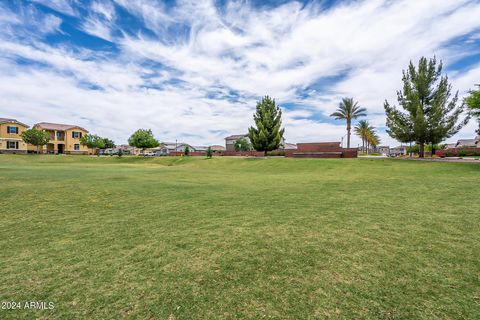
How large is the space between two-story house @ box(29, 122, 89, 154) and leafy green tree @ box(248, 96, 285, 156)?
61312mm

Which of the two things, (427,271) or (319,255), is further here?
(319,255)

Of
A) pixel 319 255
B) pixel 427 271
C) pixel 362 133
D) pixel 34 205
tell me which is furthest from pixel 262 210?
pixel 362 133

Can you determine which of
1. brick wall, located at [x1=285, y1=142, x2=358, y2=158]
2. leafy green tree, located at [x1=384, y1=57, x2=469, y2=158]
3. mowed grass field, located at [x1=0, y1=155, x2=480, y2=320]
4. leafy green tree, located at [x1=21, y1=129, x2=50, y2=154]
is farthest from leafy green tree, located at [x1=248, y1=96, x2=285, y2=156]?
leafy green tree, located at [x1=21, y1=129, x2=50, y2=154]

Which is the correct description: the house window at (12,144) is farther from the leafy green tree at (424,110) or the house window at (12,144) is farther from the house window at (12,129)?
the leafy green tree at (424,110)

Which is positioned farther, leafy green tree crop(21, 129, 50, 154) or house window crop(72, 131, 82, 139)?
house window crop(72, 131, 82, 139)

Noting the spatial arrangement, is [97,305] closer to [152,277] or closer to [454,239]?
[152,277]

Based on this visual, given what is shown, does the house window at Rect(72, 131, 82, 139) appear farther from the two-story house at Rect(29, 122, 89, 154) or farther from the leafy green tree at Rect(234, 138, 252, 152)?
the leafy green tree at Rect(234, 138, 252, 152)

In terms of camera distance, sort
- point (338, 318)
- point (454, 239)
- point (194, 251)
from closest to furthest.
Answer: point (338, 318) < point (194, 251) < point (454, 239)

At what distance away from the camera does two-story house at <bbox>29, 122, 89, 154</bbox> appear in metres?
70.2

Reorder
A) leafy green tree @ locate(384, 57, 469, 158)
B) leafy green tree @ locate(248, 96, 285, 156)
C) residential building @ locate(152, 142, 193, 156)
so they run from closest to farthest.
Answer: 1. leafy green tree @ locate(384, 57, 469, 158)
2. leafy green tree @ locate(248, 96, 285, 156)
3. residential building @ locate(152, 142, 193, 156)

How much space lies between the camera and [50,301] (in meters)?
3.20

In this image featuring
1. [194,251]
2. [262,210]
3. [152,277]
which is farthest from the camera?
[262,210]

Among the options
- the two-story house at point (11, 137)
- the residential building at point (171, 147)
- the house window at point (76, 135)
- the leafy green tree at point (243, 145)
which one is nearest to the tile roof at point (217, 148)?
the residential building at point (171, 147)

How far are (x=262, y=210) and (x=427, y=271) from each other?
194 inches
